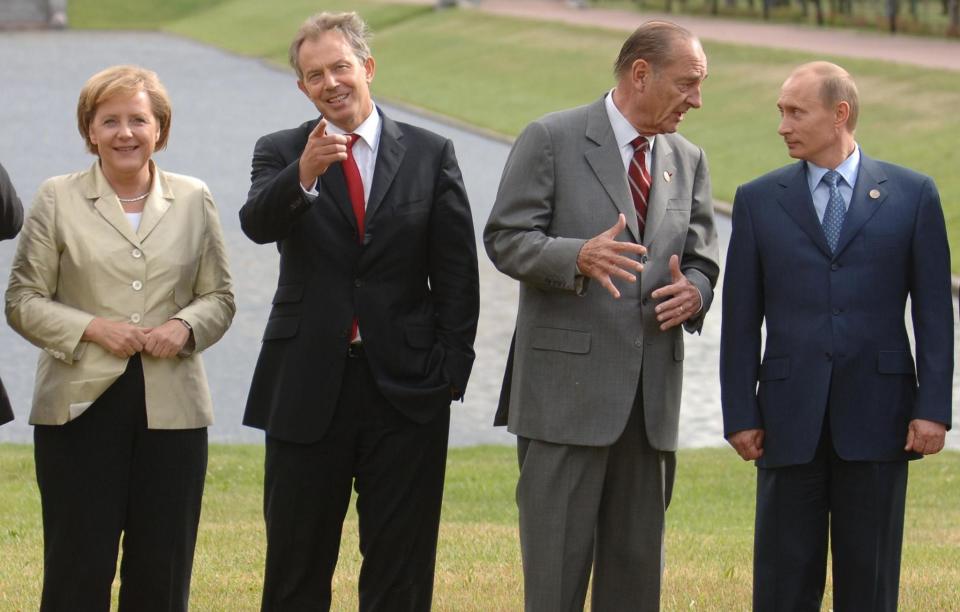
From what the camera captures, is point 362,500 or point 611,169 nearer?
point 611,169

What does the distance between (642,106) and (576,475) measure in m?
1.10

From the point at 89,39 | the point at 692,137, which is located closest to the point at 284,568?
the point at 692,137

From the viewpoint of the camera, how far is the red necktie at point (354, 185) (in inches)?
191

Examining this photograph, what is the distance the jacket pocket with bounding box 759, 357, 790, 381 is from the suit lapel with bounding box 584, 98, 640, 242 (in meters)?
0.54

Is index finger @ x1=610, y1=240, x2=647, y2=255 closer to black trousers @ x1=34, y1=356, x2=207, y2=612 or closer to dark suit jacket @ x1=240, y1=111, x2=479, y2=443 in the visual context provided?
dark suit jacket @ x1=240, y1=111, x2=479, y2=443

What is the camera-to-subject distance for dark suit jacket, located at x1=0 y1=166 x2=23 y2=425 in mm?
4586

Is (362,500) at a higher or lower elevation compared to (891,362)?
lower

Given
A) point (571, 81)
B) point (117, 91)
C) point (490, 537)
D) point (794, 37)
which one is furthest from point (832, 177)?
point (794, 37)

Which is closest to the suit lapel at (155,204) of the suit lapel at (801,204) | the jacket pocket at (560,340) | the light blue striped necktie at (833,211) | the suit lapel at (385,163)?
the suit lapel at (385,163)

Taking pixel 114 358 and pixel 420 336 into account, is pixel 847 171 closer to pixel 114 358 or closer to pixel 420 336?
pixel 420 336

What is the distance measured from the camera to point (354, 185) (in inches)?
192

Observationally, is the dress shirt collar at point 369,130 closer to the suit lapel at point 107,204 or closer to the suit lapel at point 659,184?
the suit lapel at point 107,204

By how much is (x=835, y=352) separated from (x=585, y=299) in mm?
748

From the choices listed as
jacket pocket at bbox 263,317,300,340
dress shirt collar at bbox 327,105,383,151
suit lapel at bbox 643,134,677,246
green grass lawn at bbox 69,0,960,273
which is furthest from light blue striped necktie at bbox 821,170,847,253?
green grass lawn at bbox 69,0,960,273
